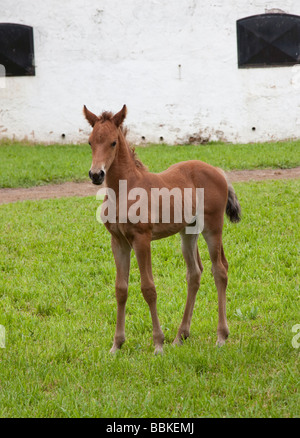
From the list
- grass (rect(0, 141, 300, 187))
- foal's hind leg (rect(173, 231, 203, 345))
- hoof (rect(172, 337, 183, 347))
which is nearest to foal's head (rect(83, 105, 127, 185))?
foal's hind leg (rect(173, 231, 203, 345))

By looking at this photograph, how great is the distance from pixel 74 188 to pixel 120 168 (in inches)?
254

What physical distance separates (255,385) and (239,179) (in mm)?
7197

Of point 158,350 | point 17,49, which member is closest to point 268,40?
point 17,49

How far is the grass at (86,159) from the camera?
433 inches

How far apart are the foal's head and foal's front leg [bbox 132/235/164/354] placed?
1.86 ft

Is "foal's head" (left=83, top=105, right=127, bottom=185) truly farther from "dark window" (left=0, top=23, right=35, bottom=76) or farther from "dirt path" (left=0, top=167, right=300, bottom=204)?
"dark window" (left=0, top=23, right=35, bottom=76)

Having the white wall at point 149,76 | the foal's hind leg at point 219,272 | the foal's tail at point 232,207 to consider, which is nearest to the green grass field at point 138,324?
the foal's hind leg at point 219,272

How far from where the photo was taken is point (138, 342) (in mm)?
4402

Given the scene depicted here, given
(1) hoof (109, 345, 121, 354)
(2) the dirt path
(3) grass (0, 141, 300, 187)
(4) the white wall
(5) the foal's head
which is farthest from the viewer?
(4) the white wall

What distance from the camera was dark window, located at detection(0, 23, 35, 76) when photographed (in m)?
15.2

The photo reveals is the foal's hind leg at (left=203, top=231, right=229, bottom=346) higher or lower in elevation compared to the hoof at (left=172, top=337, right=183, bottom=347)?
higher
